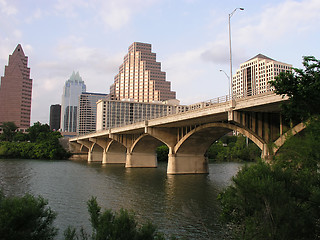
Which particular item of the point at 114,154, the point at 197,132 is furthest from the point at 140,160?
the point at 197,132

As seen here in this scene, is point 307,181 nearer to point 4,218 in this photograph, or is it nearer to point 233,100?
point 4,218

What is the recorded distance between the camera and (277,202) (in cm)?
1080

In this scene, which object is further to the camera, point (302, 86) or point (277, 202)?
point (302, 86)

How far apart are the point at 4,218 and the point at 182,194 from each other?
21.4 metres

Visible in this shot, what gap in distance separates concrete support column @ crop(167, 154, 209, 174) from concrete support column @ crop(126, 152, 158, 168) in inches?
741

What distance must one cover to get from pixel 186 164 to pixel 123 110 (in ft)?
432

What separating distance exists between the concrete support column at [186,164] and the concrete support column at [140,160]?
1882 centimetres

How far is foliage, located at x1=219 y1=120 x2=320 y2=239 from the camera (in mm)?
10445

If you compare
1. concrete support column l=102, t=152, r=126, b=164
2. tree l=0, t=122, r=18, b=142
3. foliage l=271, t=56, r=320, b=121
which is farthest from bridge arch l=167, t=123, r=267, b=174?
tree l=0, t=122, r=18, b=142

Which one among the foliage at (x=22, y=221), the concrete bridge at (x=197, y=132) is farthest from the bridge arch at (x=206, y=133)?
the foliage at (x=22, y=221)

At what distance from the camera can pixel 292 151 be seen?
15.8 m

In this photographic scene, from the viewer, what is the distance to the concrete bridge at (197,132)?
28.0 metres

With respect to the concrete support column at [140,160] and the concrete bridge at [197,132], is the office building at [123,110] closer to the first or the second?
the concrete bridge at [197,132]

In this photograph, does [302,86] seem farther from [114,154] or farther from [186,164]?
[114,154]
